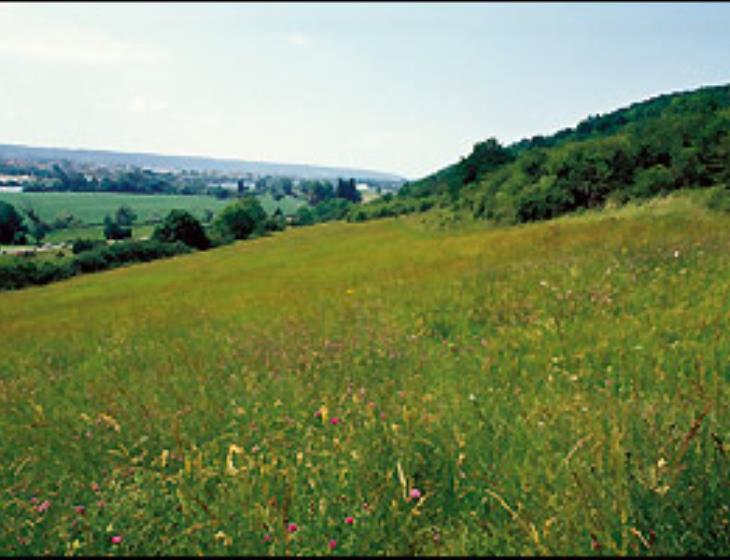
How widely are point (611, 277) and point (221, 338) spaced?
657 centimetres

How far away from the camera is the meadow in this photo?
2213 millimetres

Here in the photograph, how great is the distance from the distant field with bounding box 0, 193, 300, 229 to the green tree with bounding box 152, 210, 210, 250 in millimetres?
3500

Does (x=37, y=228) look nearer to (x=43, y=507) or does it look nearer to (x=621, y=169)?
(x=621, y=169)

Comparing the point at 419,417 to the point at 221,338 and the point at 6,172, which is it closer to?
the point at 221,338

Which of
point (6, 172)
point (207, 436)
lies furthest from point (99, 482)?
point (6, 172)

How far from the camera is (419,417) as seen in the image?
338 cm

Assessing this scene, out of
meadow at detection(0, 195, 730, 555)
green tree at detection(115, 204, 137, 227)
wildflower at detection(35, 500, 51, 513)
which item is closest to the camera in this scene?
meadow at detection(0, 195, 730, 555)

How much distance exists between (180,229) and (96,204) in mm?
13309

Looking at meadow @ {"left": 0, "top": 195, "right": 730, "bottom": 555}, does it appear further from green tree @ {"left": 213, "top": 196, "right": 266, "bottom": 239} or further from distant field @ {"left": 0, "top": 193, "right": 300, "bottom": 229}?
green tree @ {"left": 213, "top": 196, "right": 266, "bottom": 239}

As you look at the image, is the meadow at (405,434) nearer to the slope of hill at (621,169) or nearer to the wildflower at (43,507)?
the wildflower at (43,507)

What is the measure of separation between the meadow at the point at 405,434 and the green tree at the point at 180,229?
76.9 meters

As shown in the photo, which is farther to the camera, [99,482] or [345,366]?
[345,366]

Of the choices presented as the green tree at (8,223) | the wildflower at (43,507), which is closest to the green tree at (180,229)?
the green tree at (8,223)

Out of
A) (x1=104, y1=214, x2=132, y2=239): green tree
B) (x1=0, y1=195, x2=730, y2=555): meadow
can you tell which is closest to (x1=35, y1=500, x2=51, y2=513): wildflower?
(x1=0, y1=195, x2=730, y2=555): meadow
